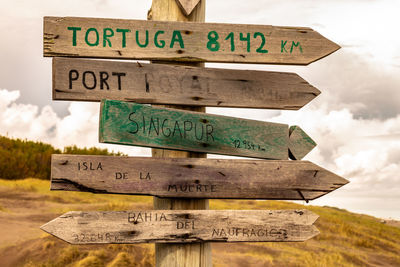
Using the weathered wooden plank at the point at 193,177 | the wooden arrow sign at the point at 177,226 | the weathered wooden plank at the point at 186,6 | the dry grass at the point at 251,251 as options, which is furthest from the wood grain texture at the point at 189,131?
the dry grass at the point at 251,251

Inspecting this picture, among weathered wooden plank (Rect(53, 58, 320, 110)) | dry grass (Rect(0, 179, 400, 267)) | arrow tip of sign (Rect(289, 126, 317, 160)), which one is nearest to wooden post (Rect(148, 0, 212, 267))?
weathered wooden plank (Rect(53, 58, 320, 110))

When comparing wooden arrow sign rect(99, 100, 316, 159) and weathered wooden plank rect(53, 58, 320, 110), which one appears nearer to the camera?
wooden arrow sign rect(99, 100, 316, 159)

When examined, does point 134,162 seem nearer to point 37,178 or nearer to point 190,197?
point 190,197

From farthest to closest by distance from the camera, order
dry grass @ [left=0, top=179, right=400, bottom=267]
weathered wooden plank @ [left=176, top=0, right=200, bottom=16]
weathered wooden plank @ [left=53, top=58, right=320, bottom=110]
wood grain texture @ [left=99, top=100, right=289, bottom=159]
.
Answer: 1. dry grass @ [left=0, top=179, right=400, bottom=267]
2. weathered wooden plank @ [left=176, top=0, right=200, bottom=16]
3. weathered wooden plank @ [left=53, top=58, right=320, bottom=110]
4. wood grain texture @ [left=99, top=100, right=289, bottom=159]

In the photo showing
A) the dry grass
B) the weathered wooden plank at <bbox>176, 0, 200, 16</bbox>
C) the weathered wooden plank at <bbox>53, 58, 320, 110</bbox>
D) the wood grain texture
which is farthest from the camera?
the dry grass

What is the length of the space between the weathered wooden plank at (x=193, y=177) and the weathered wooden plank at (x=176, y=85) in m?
0.55

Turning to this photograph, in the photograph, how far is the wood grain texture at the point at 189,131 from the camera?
11.3ft

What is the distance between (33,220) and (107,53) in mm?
6164

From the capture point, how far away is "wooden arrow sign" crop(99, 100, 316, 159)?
11.3 feet

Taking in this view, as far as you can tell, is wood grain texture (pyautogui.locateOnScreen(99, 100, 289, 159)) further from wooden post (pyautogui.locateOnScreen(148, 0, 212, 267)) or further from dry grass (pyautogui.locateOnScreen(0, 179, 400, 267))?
dry grass (pyautogui.locateOnScreen(0, 179, 400, 267))

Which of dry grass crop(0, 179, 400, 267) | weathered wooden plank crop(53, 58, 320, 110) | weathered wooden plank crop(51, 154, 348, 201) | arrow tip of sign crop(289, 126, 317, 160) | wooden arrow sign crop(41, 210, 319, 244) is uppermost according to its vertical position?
weathered wooden plank crop(53, 58, 320, 110)

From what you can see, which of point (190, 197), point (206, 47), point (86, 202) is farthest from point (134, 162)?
point (86, 202)

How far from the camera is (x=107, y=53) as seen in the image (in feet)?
12.4

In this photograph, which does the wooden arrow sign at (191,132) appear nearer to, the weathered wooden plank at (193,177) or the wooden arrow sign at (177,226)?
the weathered wooden plank at (193,177)
